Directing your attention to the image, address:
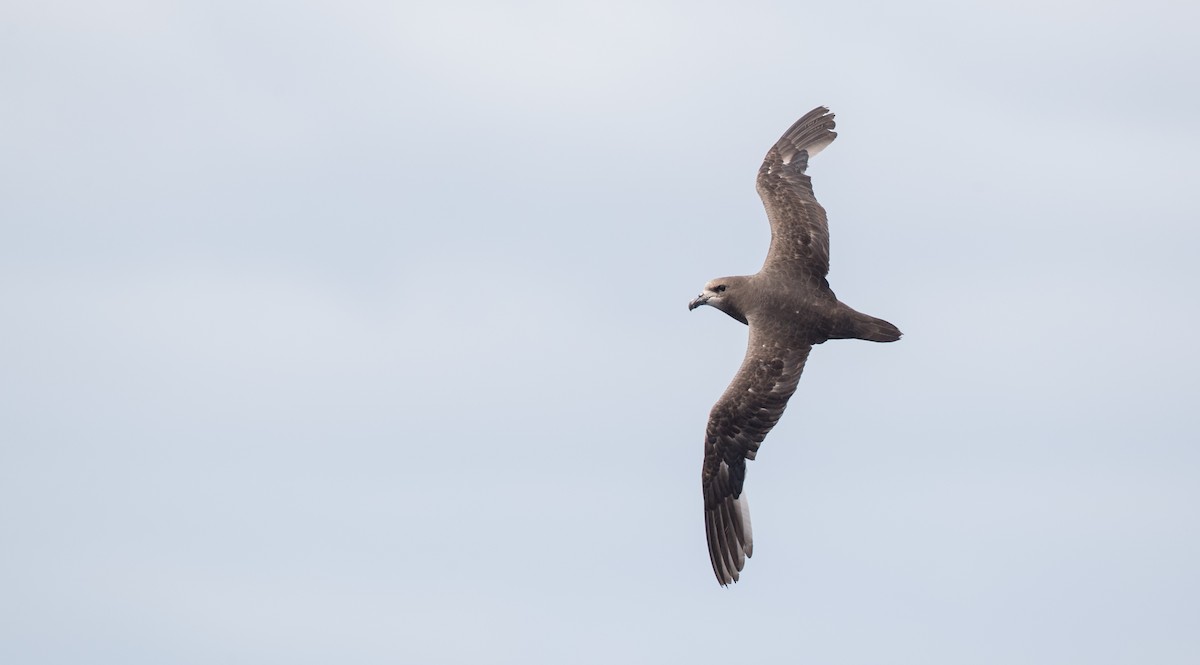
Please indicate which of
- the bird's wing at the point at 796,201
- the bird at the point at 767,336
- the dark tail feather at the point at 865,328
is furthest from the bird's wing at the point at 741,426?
the bird's wing at the point at 796,201

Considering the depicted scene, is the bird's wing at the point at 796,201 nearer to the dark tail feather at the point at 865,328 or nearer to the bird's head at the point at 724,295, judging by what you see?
the bird's head at the point at 724,295

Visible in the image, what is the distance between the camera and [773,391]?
27203 mm

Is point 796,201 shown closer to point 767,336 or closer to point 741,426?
point 767,336

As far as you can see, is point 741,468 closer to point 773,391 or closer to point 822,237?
point 773,391

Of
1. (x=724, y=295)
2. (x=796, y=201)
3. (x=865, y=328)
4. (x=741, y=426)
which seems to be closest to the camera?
(x=865, y=328)

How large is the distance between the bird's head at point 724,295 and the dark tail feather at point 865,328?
5.81ft

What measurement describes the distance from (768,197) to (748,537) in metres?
5.88

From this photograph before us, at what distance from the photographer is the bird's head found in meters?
28.1

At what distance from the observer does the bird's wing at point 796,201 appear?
2834 cm

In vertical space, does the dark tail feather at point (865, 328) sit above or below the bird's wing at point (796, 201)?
below

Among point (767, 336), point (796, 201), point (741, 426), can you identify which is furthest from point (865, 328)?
point (796, 201)

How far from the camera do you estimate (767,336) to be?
27469 millimetres

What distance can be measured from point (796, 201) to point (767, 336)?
3.08 meters

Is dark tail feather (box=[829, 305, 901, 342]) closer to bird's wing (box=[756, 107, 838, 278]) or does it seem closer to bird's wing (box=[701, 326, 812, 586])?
bird's wing (box=[701, 326, 812, 586])
